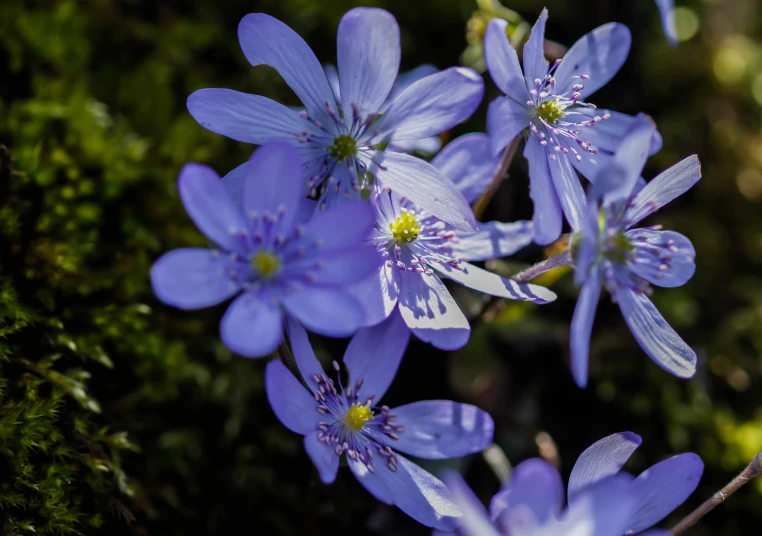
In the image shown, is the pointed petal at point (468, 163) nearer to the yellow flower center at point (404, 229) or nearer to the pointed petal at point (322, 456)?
the yellow flower center at point (404, 229)

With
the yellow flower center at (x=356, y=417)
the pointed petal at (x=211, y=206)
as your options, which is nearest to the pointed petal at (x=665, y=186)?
the yellow flower center at (x=356, y=417)

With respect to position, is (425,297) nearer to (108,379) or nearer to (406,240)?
(406,240)

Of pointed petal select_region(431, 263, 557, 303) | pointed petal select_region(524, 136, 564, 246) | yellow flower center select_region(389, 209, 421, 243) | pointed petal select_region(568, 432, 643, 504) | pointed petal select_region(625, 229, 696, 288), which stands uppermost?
pointed petal select_region(524, 136, 564, 246)

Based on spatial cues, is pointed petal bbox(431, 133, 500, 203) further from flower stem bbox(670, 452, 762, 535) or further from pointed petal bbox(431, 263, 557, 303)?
flower stem bbox(670, 452, 762, 535)

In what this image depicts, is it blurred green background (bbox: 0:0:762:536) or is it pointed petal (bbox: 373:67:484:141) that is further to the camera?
blurred green background (bbox: 0:0:762:536)

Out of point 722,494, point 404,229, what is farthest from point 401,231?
point 722,494

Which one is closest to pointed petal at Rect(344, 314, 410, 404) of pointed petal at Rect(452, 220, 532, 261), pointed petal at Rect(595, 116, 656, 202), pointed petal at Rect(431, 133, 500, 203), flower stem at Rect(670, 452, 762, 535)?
pointed petal at Rect(452, 220, 532, 261)
